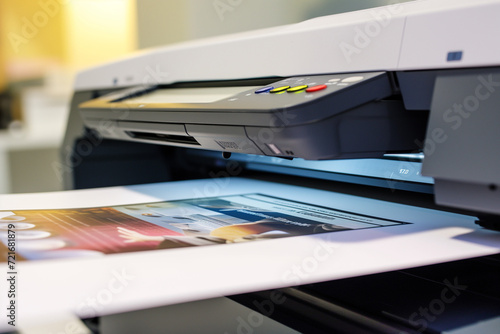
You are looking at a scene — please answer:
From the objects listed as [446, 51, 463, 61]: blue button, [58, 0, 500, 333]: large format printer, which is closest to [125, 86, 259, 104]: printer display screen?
[58, 0, 500, 333]: large format printer

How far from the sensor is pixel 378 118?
0.53m

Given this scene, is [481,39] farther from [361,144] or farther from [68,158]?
[68,158]

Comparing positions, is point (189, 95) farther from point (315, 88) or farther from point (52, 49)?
point (52, 49)

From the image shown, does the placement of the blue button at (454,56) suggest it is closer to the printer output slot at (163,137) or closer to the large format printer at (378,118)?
the large format printer at (378,118)

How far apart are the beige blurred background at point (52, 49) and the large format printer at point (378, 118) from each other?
0.57 m

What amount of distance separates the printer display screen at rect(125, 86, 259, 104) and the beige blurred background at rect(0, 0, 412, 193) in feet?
1.29

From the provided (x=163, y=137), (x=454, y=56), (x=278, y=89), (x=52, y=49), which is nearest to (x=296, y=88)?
(x=278, y=89)

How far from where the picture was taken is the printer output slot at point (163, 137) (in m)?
0.71

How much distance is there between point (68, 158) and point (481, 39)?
82 cm

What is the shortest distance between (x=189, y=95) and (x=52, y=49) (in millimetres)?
2634

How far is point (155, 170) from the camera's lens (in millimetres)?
1083

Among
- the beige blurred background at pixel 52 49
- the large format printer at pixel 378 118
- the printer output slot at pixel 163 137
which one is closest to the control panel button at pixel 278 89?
the large format printer at pixel 378 118

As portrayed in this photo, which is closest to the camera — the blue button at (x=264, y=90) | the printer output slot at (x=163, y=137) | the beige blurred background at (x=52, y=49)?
the blue button at (x=264, y=90)

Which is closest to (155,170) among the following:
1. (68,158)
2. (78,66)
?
(68,158)
